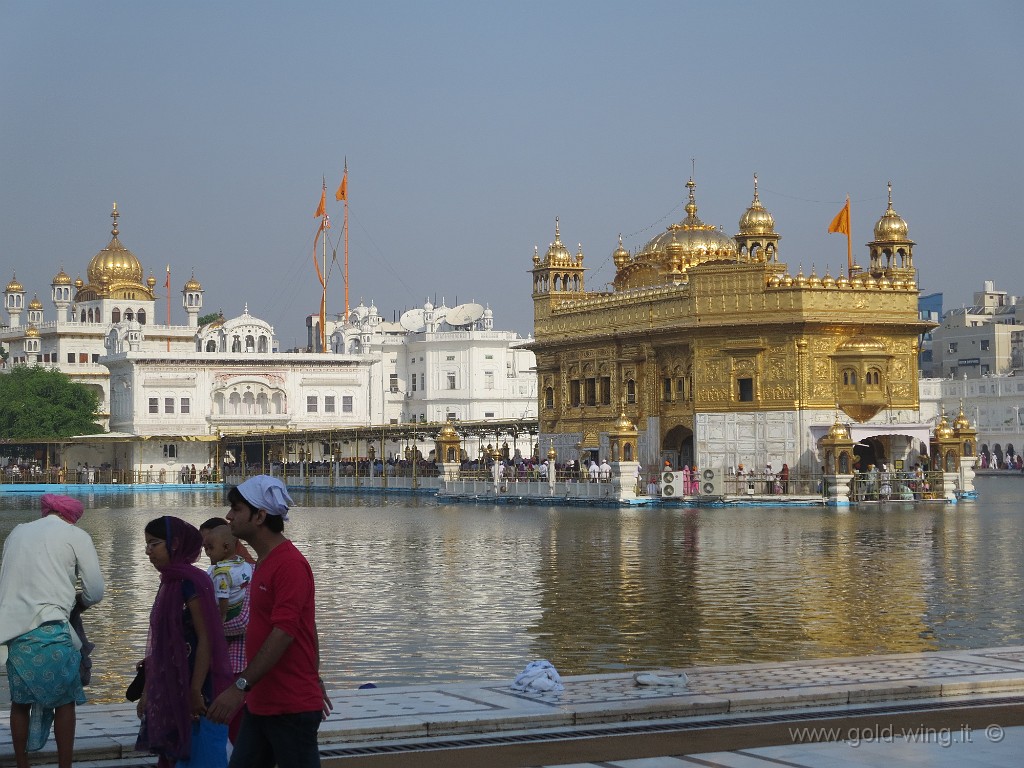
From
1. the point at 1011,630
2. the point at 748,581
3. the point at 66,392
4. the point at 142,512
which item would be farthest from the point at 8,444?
the point at 1011,630

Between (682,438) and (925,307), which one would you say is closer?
(682,438)

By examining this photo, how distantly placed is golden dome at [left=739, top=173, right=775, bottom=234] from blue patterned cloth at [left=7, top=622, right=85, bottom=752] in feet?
147

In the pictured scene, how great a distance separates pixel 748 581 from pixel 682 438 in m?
31.7

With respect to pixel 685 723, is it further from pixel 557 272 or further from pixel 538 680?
pixel 557 272

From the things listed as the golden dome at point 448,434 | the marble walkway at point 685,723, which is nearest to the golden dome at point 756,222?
the golden dome at point 448,434

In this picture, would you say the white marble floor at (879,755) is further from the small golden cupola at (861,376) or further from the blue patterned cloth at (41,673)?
the small golden cupola at (861,376)

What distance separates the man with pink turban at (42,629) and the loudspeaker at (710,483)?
38588mm

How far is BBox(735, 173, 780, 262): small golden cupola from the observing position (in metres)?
52.2

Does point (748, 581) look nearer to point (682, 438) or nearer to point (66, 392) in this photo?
point (682, 438)

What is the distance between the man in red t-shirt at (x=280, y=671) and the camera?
746 centimetres

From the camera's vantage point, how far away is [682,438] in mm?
53875

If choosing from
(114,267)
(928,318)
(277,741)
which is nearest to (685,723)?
(277,741)

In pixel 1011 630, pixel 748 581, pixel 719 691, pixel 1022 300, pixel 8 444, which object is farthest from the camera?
pixel 1022 300

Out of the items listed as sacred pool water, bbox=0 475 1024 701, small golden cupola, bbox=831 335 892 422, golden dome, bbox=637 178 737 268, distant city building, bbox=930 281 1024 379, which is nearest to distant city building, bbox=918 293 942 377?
distant city building, bbox=930 281 1024 379
